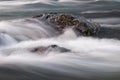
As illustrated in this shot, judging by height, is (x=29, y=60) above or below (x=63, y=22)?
below

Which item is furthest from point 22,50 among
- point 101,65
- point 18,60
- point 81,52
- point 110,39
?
point 110,39

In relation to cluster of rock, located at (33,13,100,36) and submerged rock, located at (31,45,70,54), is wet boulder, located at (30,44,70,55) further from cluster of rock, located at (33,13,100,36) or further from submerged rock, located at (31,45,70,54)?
cluster of rock, located at (33,13,100,36)

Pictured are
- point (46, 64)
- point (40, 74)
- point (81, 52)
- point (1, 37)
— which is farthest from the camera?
point (1, 37)

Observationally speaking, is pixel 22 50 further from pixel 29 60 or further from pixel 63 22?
pixel 63 22

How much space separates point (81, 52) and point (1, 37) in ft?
7.93

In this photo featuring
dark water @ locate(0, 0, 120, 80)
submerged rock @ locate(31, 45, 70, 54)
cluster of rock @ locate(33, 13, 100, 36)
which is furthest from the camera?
cluster of rock @ locate(33, 13, 100, 36)

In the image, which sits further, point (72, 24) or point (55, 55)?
point (72, 24)

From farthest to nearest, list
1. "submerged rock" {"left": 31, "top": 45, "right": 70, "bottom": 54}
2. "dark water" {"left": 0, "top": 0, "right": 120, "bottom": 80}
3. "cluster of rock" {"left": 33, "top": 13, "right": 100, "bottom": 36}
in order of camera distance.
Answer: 1. "cluster of rock" {"left": 33, "top": 13, "right": 100, "bottom": 36}
2. "submerged rock" {"left": 31, "top": 45, "right": 70, "bottom": 54}
3. "dark water" {"left": 0, "top": 0, "right": 120, "bottom": 80}

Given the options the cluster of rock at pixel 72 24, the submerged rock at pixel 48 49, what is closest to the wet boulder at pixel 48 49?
the submerged rock at pixel 48 49

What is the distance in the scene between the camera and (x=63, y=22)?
12.2m

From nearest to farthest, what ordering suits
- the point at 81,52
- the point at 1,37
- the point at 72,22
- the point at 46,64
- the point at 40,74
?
the point at 40,74
the point at 46,64
the point at 81,52
the point at 1,37
the point at 72,22

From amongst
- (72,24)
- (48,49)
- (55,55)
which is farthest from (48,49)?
(72,24)

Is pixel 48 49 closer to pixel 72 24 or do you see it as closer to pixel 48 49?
pixel 48 49

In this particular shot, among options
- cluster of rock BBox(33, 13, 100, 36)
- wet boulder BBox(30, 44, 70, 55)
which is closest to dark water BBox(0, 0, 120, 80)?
wet boulder BBox(30, 44, 70, 55)
